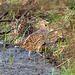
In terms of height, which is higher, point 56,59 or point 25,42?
point 25,42

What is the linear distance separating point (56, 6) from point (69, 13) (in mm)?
1015

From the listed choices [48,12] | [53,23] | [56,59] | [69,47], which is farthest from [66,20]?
[56,59]

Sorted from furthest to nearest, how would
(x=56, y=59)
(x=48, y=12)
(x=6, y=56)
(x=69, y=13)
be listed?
(x=48, y=12) < (x=69, y=13) < (x=6, y=56) < (x=56, y=59)

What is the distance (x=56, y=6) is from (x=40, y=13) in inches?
28.8

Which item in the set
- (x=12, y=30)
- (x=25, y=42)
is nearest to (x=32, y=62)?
(x=25, y=42)

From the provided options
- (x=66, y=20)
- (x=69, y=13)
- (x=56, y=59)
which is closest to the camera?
(x=56, y=59)

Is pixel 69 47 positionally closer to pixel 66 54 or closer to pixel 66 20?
pixel 66 54

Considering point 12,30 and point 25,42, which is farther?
point 12,30

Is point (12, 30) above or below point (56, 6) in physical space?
below

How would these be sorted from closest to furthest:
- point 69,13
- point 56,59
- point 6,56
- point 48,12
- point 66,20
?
point 56,59 → point 6,56 → point 66,20 → point 69,13 → point 48,12

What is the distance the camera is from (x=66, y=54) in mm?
5500

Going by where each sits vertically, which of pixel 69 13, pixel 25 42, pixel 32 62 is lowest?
pixel 32 62

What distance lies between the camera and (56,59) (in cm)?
539

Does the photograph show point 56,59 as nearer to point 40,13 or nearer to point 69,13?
point 69,13
